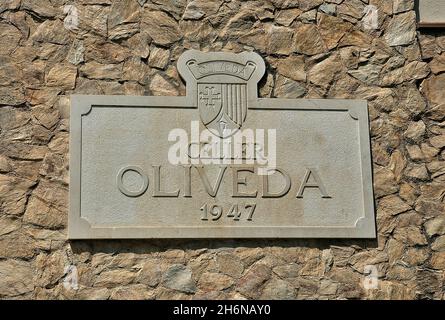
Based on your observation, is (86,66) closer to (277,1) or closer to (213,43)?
(213,43)

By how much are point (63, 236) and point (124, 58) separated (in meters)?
1.57

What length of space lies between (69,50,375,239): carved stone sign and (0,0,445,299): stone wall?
0.12 metres

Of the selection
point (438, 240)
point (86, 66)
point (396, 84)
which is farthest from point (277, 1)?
point (438, 240)

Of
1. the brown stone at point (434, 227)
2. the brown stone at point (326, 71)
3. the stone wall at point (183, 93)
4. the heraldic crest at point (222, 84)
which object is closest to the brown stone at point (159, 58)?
the stone wall at point (183, 93)

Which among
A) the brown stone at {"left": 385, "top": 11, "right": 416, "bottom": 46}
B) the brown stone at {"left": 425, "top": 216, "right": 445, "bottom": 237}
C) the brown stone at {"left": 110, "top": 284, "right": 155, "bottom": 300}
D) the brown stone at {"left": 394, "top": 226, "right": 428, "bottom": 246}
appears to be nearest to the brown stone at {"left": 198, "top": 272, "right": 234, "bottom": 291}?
the brown stone at {"left": 110, "top": 284, "right": 155, "bottom": 300}

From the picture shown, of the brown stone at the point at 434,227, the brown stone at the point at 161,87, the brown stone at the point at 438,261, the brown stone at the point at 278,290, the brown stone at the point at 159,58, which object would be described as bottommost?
the brown stone at the point at 278,290

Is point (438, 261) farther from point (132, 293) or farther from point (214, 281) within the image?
point (132, 293)

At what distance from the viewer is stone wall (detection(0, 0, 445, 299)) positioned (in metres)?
6.98

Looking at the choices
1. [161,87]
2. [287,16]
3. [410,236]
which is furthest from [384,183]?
[161,87]

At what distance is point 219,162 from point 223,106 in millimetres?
484

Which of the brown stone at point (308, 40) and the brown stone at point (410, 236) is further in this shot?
the brown stone at point (308, 40)

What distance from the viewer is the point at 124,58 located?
7414 millimetres

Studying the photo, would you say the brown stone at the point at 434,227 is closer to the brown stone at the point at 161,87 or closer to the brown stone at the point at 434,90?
the brown stone at the point at 434,90

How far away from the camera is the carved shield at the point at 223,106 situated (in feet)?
24.0
